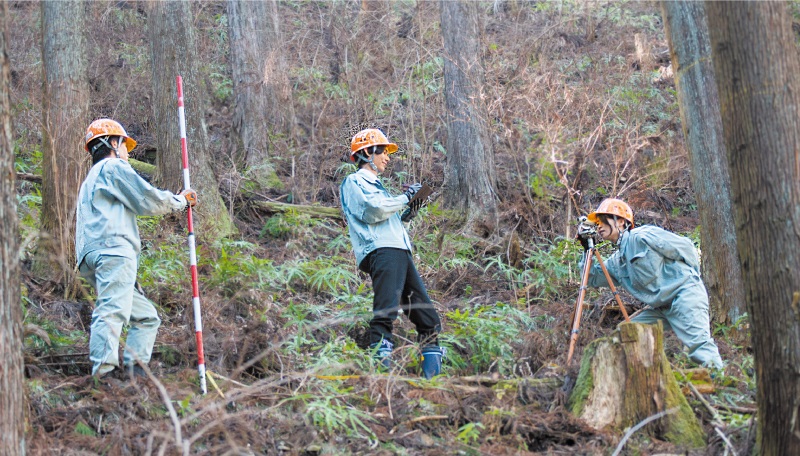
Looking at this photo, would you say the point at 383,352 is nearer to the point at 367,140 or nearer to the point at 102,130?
the point at 367,140

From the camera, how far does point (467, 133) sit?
34.5 ft

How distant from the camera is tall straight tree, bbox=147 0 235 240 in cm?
962

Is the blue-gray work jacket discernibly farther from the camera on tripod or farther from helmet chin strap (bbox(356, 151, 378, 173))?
the camera on tripod

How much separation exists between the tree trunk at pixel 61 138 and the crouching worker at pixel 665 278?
14.9 feet

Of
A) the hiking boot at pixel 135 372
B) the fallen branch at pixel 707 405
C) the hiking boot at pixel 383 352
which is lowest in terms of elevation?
the fallen branch at pixel 707 405

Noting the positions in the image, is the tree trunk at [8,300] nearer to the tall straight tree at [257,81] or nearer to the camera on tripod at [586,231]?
the camera on tripod at [586,231]

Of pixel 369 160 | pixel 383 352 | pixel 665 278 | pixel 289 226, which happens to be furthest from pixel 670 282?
pixel 289 226

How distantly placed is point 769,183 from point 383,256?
3135mm

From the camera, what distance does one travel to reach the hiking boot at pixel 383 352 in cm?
604

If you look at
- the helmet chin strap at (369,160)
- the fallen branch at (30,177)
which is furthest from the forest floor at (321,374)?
the fallen branch at (30,177)

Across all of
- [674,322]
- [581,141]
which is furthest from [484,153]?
[674,322]

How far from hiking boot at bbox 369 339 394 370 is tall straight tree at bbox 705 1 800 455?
2817 millimetres

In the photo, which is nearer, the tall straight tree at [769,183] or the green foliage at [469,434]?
the tall straight tree at [769,183]

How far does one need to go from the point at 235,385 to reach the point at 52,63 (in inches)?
174
